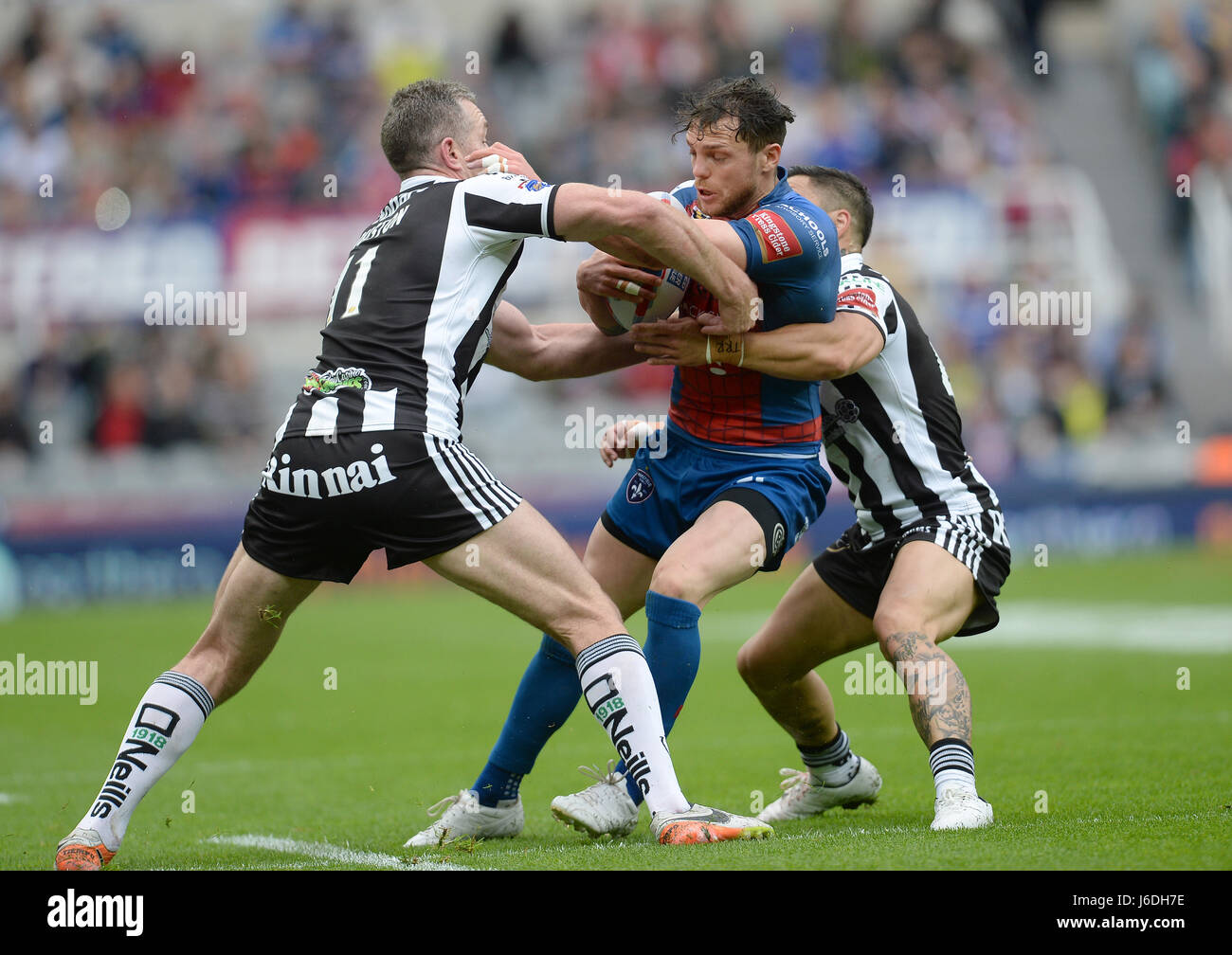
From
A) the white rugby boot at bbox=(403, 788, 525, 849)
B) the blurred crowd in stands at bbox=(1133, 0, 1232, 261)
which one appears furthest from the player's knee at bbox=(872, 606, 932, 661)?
the blurred crowd in stands at bbox=(1133, 0, 1232, 261)

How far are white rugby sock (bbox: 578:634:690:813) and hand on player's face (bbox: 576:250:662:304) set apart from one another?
137 centimetres

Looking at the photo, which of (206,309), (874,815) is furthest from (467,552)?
(206,309)

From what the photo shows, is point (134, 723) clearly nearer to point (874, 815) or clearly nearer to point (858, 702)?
point (874, 815)

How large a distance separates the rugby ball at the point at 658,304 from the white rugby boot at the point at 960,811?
2007 millimetres

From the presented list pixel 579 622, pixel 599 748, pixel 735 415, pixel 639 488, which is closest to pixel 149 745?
pixel 579 622

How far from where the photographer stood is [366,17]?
20.9m

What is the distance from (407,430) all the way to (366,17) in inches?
700

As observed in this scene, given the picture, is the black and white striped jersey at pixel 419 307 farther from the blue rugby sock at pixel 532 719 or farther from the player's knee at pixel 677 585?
the blue rugby sock at pixel 532 719

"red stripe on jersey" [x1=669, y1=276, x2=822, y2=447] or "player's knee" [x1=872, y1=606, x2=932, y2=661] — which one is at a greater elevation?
"red stripe on jersey" [x1=669, y1=276, x2=822, y2=447]

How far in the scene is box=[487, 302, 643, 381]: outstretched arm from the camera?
577 centimetres

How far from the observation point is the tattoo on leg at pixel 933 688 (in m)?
5.05

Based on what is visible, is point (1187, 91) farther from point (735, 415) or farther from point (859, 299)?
point (735, 415)

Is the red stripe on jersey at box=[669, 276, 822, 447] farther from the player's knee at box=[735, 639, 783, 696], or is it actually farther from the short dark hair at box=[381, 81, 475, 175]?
the short dark hair at box=[381, 81, 475, 175]

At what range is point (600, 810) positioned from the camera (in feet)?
17.0
